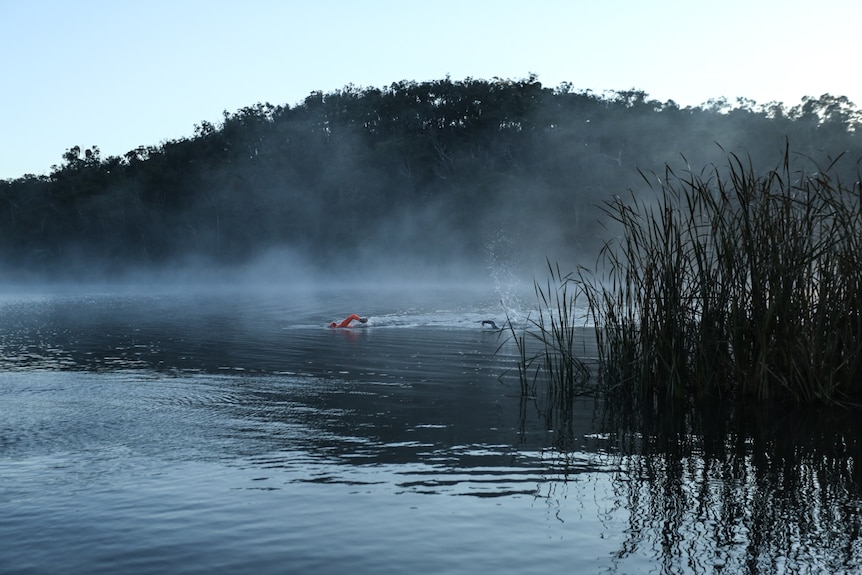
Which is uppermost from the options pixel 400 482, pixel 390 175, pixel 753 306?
pixel 390 175

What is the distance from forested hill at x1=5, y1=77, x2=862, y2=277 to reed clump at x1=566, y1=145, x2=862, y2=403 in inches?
1491

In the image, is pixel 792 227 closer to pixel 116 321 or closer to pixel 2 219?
pixel 116 321

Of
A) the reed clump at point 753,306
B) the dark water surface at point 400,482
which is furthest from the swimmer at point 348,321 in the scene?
the reed clump at point 753,306

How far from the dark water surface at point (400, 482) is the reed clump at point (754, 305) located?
44 centimetres

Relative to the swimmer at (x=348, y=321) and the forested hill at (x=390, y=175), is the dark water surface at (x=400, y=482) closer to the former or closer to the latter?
the swimmer at (x=348, y=321)

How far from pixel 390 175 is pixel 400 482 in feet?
174

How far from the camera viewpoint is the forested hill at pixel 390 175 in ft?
160

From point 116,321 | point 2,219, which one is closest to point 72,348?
point 116,321

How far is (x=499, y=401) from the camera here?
7375mm

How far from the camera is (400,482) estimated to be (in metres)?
4.70

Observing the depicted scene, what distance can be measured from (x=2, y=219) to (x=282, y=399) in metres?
66.6

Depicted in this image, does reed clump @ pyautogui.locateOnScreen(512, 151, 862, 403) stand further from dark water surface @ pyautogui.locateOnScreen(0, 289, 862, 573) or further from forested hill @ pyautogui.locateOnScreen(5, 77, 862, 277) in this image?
forested hill @ pyautogui.locateOnScreen(5, 77, 862, 277)

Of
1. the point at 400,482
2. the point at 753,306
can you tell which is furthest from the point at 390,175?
the point at 400,482

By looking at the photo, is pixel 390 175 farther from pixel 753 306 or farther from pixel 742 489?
pixel 742 489
